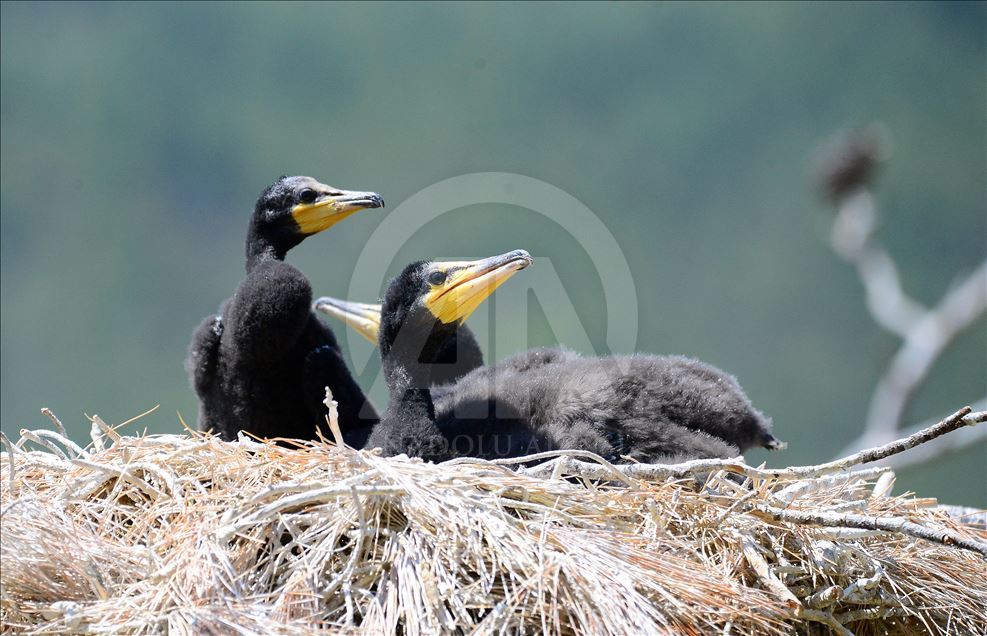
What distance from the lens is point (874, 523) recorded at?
3080 mm

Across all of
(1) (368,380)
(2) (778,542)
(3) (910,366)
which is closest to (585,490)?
(2) (778,542)

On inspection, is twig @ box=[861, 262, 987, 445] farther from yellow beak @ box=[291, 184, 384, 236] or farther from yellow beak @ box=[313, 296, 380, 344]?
yellow beak @ box=[291, 184, 384, 236]

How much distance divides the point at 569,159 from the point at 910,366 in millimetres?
16054

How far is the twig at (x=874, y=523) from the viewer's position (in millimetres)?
2957

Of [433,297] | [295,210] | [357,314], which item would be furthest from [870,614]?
[357,314]

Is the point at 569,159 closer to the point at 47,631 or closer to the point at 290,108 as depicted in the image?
the point at 290,108

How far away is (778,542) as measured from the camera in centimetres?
327

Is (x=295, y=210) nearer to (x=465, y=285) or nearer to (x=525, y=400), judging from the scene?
(x=465, y=285)

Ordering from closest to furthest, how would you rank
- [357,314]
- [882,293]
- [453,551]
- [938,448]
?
[453,551]
[357,314]
[938,448]
[882,293]

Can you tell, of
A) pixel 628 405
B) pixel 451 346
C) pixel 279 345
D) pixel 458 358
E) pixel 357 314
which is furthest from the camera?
pixel 357 314

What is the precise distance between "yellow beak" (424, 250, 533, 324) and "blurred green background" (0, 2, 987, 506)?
1272 cm

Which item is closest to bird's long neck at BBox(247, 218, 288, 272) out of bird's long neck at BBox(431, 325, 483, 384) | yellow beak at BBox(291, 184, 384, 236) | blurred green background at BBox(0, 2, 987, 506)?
yellow beak at BBox(291, 184, 384, 236)

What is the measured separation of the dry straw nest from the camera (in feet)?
9.72

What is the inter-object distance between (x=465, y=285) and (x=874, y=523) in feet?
5.68
